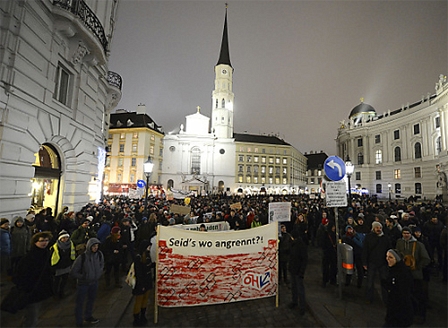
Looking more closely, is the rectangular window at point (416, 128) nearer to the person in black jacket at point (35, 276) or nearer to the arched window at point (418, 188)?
the arched window at point (418, 188)

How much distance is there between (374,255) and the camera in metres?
5.83

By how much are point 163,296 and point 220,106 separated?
68120mm

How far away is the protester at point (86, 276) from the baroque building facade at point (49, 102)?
5.03 meters

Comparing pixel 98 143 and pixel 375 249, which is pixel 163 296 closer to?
pixel 375 249

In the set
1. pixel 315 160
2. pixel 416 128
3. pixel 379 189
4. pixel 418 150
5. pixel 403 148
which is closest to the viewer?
pixel 418 150

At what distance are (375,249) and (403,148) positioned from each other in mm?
51983

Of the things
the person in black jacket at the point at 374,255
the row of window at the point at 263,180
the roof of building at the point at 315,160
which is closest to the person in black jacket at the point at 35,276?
the person in black jacket at the point at 374,255

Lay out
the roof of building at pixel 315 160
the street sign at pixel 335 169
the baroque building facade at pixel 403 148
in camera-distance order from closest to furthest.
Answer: the street sign at pixel 335 169 → the baroque building facade at pixel 403 148 → the roof of building at pixel 315 160

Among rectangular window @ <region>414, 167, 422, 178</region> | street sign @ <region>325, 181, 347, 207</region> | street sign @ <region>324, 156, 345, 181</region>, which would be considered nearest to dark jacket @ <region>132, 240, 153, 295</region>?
street sign @ <region>325, 181, 347, 207</region>

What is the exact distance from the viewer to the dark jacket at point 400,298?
3.80 m

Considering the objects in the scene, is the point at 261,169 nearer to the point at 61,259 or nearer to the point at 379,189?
the point at 379,189

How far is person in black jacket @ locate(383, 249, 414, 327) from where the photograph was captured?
3.80 meters

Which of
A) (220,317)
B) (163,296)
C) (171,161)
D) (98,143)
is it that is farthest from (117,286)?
(171,161)

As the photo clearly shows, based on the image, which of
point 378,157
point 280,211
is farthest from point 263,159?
point 280,211
